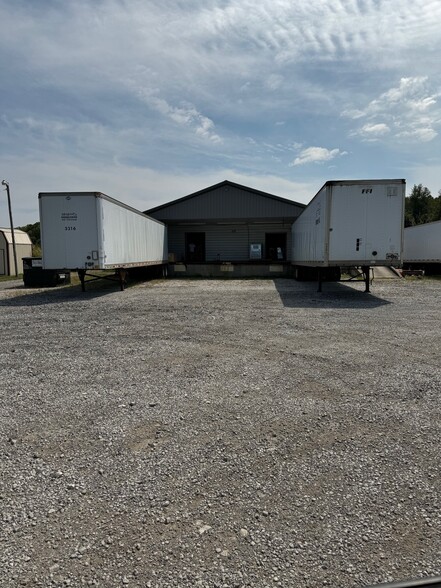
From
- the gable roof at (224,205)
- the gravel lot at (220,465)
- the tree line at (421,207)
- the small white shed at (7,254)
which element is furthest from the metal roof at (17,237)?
the tree line at (421,207)

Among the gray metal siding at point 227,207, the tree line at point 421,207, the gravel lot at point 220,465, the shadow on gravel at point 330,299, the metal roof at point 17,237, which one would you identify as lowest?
the gravel lot at point 220,465

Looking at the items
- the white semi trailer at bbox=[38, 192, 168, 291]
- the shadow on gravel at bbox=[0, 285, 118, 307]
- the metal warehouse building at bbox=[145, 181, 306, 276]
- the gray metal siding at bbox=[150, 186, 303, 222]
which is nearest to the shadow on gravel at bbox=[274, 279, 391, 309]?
the white semi trailer at bbox=[38, 192, 168, 291]

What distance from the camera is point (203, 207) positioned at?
93.2 ft

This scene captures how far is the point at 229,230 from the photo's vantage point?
2992 centimetres

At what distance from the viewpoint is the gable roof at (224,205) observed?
2767cm

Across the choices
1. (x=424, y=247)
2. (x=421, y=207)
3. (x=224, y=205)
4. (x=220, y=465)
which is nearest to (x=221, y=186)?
(x=224, y=205)

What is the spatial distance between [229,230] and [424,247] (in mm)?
13510

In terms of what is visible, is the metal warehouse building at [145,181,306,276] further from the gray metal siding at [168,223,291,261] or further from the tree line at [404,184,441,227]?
the tree line at [404,184,441,227]

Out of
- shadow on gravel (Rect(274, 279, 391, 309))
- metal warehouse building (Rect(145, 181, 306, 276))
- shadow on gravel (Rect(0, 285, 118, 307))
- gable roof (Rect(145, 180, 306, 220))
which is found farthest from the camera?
gable roof (Rect(145, 180, 306, 220))

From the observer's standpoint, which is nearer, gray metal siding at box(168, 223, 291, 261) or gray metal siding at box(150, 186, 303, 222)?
gray metal siding at box(150, 186, 303, 222)

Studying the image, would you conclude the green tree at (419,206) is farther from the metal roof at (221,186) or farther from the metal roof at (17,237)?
the metal roof at (17,237)

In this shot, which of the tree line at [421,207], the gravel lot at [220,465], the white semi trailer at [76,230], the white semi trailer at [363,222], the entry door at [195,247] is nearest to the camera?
the gravel lot at [220,465]

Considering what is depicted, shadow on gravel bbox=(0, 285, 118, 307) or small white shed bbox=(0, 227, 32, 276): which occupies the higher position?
small white shed bbox=(0, 227, 32, 276)

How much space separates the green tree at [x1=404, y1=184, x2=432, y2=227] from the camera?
280ft
